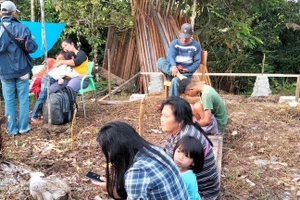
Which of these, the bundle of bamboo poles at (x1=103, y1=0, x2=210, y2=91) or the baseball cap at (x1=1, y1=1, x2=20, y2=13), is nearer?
the baseball cap at (x1=1, y1=1, x2=20, y2=13)

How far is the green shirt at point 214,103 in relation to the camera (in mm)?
3990

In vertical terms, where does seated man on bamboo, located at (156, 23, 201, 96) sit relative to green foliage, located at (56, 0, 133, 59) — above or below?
below


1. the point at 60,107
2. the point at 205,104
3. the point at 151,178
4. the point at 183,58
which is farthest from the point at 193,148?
the point at 183,58

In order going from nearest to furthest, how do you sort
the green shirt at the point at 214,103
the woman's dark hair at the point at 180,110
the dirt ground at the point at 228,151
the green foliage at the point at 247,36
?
1. the woman's dark hair at the point at 180,110
2. the dirt ground at the point at 228,151
3. the green shirt at the point at 214,103
4. the green foliage at the point at 247,36

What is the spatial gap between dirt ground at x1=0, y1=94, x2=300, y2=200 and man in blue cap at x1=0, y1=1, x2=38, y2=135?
31 centimetres

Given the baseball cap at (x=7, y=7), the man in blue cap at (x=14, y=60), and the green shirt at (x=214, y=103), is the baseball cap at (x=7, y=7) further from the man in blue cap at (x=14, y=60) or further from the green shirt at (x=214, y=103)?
the green shirt at (x=214, y=103)

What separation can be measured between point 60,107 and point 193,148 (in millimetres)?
2813

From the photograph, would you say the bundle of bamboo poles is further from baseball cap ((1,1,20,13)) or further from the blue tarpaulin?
baseball cap ((1,1,20,13))

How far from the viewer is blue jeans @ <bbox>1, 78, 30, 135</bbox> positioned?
15.6ft

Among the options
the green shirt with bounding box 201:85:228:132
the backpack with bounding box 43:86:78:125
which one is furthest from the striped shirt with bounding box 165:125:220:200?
the backpack with bounding box 43:86:78:125

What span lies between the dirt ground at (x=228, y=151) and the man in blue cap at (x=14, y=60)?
0.31 m

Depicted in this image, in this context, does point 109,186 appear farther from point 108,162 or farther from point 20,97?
point 20,97

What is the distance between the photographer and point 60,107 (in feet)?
16.5

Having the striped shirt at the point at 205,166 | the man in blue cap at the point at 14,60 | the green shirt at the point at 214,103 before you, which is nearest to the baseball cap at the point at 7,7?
the man in blue cap at the point at 14,60
